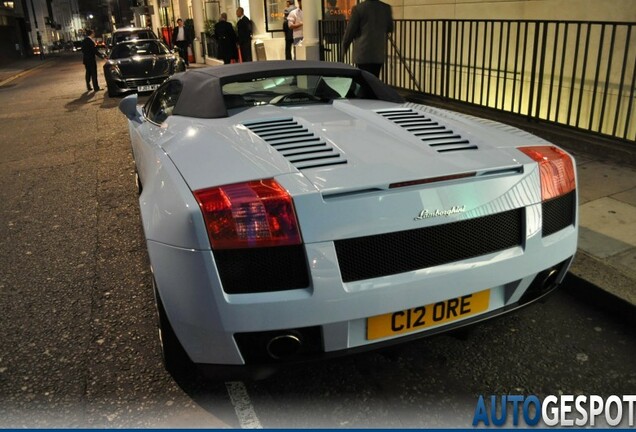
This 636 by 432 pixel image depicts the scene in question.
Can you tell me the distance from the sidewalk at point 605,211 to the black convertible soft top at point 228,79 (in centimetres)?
166

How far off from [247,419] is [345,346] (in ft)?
1.91

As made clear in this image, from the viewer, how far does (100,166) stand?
22.2 ft

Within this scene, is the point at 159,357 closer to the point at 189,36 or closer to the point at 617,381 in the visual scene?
the point at 617,381


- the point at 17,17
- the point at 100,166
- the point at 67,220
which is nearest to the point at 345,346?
the point at 67,220

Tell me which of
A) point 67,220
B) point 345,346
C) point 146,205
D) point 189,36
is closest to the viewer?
point 345,346

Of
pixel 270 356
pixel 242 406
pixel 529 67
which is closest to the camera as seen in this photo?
pixel 270 356

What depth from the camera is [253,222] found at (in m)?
1.89

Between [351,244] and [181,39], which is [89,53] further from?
[351,244]

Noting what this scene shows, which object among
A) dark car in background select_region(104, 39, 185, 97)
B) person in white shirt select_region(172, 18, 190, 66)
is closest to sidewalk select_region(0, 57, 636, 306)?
dark car in background select_region(104, 39, 185, 97)

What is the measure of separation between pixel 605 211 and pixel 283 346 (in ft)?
10.7

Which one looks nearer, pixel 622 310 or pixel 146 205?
pixel 146 205

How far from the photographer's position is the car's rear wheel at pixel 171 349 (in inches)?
89.7

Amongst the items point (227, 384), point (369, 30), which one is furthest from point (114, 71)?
point (227, 384)

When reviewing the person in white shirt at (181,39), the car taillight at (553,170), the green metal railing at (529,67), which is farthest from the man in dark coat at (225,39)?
the car taillight at (553,170)
